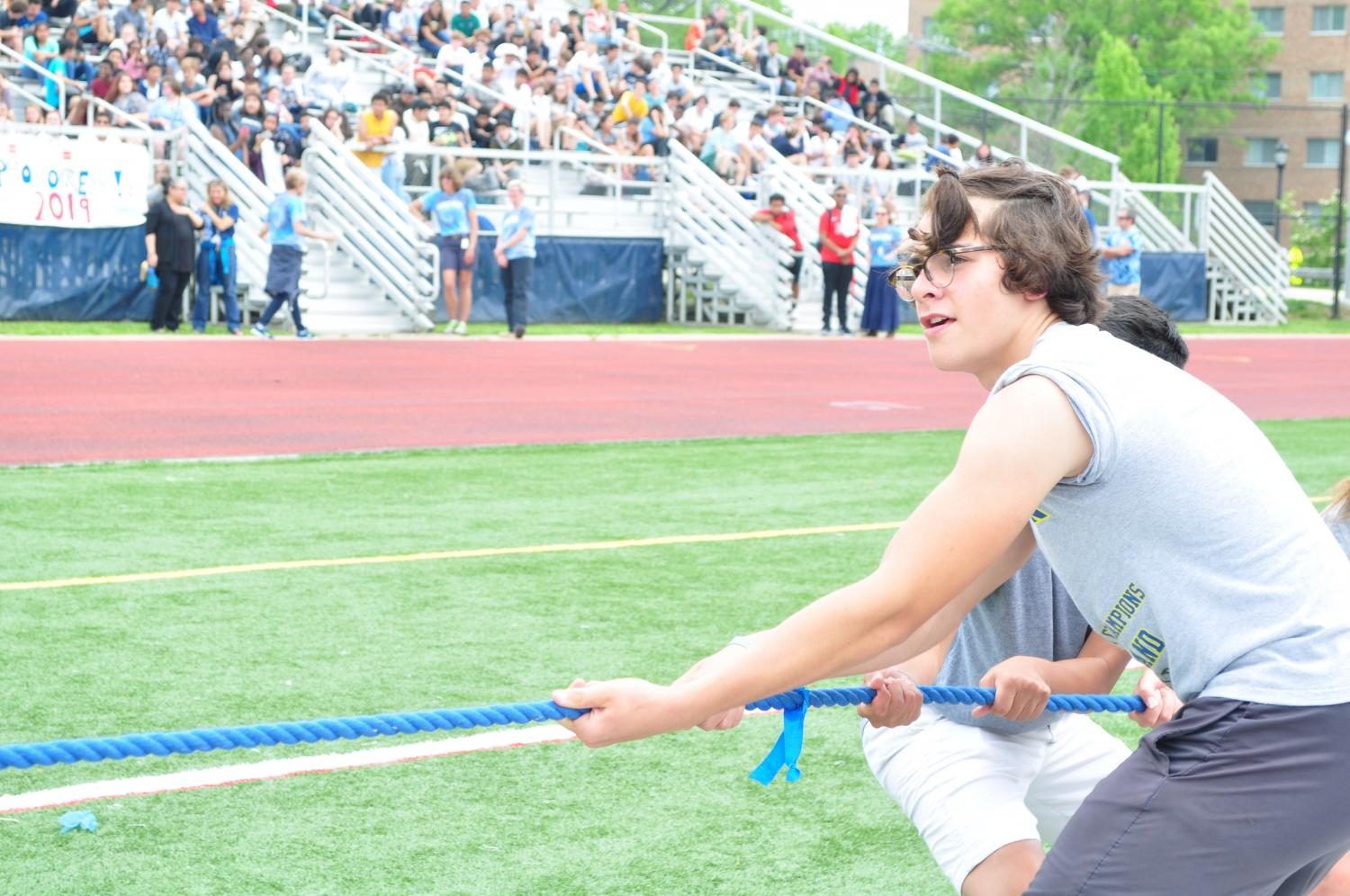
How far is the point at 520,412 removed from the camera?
1546 cm

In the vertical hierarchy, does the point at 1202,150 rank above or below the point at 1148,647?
above

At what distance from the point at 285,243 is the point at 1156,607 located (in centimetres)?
1963

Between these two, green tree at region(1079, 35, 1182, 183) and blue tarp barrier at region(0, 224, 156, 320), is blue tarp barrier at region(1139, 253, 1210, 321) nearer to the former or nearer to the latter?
blue tarp barrier at region(0, 224, 156, 320)

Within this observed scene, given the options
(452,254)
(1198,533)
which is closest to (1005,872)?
(1198,533)

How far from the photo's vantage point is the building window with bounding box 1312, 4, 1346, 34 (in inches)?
3258

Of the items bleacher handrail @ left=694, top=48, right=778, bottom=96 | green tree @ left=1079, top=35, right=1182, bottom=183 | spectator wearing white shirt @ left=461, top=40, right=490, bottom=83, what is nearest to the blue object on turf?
spectator wearing white shirt @ left=461, top=40, right=490, bottom=83

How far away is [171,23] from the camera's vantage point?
25547mm

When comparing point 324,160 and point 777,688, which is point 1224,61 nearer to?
point 324,160

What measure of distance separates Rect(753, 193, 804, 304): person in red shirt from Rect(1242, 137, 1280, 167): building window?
2283 inches

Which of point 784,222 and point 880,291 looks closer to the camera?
point 880,291

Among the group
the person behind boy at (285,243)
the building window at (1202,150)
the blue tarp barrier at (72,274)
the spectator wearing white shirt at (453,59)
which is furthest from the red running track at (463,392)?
the building window at (1202,150)

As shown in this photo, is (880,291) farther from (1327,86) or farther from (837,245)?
(1327,86)

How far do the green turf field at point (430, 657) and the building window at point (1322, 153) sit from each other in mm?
71530

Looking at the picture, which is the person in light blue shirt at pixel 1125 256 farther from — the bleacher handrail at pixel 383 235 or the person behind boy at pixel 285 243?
the person behind boy at pixel 285 243
